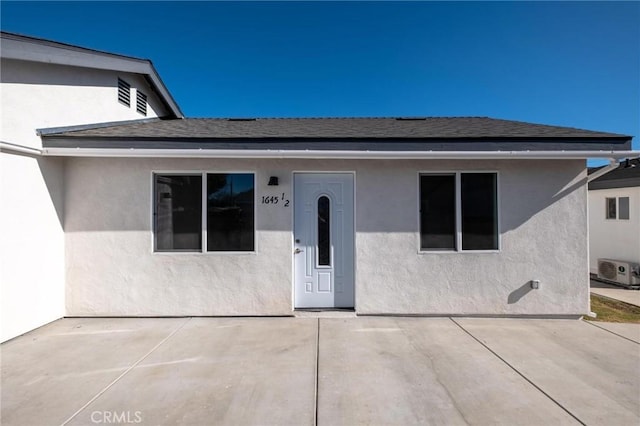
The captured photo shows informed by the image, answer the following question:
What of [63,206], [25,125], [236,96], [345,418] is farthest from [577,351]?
[236,96]

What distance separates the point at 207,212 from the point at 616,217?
1152cm

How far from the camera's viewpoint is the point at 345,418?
8.75ft

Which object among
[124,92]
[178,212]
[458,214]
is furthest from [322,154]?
[124,92]

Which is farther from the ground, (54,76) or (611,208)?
(54,76)

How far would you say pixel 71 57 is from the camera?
17.3 feet

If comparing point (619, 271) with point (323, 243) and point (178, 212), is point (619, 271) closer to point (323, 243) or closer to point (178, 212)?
point (323, 243)

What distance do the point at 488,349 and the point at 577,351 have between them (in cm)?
117

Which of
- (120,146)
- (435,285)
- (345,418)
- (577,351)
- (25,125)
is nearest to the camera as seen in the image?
(345,418)

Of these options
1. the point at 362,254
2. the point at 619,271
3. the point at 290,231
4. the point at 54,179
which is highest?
the point at 54,179

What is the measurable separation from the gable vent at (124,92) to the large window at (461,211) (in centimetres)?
678

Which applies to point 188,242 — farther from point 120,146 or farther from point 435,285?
point 435,285

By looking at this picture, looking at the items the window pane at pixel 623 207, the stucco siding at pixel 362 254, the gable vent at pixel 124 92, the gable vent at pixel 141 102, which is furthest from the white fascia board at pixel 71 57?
the window pane at pixel 623 207

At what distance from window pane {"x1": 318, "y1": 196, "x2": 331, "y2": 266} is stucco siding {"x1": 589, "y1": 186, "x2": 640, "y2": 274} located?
899 centimetres

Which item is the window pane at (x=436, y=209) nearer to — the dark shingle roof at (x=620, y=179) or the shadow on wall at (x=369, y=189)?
the shadow on wall at (x=369, y=189)
